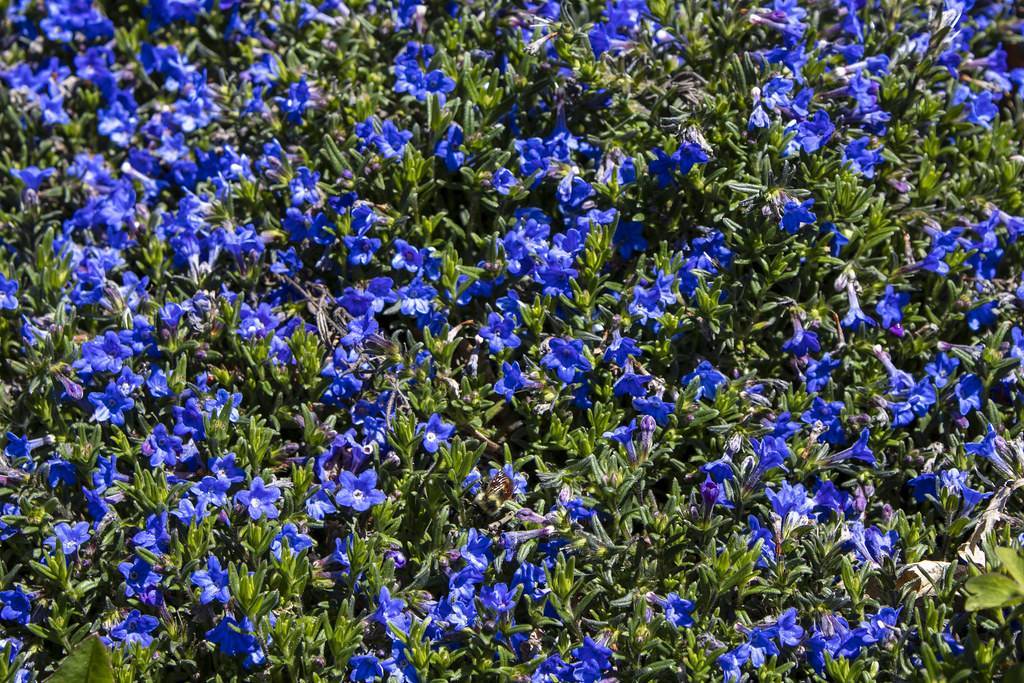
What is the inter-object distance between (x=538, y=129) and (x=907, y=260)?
4.92ft

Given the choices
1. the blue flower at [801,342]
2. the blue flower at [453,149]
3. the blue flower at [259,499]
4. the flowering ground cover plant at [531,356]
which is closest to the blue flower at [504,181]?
the flowering ground cover plant at [531,356]

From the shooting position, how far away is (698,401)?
3.84 m

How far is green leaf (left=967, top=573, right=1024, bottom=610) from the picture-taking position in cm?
302

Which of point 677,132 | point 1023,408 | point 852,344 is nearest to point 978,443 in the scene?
point 1023,408

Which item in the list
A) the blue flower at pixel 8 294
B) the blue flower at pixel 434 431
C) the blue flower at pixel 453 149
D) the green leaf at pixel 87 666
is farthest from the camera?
the blue flower at pixel 453 149

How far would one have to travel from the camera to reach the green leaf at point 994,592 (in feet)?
Answer: 9.91

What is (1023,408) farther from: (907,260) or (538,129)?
(538,129)

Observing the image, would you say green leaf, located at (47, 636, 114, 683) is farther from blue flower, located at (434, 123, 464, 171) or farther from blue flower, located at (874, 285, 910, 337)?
blue flower, located at (874, 285, 910, 337)

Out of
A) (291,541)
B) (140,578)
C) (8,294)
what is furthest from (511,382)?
(8,294)

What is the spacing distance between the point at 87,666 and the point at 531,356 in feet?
5.67

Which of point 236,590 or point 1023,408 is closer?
point 236,590

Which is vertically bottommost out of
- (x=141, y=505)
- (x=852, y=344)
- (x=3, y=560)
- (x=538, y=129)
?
(x=3, y=560)

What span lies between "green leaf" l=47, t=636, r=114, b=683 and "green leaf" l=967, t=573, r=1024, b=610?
2.50m

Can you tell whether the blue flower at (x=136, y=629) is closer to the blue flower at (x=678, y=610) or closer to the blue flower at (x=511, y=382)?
the blue flower at (x=511, y=382)
